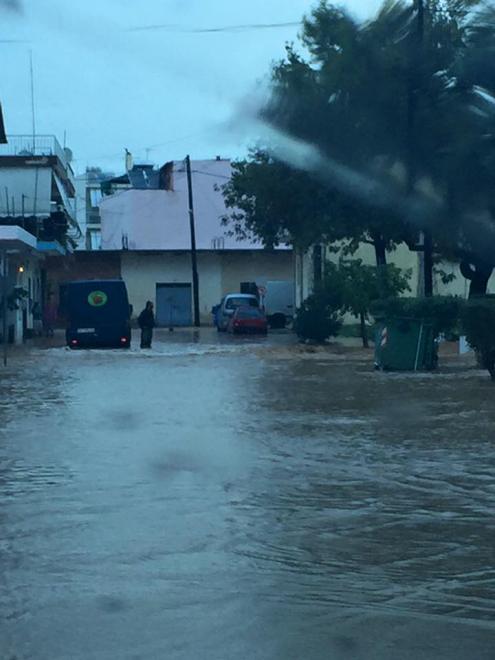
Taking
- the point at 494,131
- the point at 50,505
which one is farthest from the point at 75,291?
the point at 50,505

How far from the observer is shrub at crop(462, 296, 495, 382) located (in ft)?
83.7

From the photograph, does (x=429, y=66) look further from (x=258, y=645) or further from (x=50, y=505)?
(x=258, y=645)

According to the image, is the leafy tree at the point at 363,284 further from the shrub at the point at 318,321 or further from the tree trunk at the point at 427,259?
the tree trunk at the point at 427,259

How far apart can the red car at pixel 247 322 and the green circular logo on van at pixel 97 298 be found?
13.5m

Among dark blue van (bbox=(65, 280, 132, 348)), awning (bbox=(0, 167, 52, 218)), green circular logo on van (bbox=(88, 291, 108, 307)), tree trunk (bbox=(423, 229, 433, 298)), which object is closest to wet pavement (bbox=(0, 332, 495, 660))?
tree trunk (bbox=(423, 229, 433, 298))

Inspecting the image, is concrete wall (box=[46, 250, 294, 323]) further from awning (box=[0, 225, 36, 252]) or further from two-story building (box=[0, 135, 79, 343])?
awning (box=[0, 225, 36, 252])

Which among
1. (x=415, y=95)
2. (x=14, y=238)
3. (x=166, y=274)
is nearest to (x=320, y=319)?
(x=14, y=238)

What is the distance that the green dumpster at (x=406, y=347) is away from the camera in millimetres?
29500

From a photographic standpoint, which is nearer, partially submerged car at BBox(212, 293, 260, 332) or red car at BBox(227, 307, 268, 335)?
red car at BBox(227, 307, 268, 335)

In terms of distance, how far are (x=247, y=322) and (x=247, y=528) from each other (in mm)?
46480

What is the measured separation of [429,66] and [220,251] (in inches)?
1710

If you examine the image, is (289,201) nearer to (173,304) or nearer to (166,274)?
(173,304)

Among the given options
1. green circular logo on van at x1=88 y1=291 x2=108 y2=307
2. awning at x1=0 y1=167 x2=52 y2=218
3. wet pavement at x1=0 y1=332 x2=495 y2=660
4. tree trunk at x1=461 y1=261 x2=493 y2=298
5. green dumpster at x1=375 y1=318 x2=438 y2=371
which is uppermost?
awning at x1=0 y1=167 x2=52 y2=218

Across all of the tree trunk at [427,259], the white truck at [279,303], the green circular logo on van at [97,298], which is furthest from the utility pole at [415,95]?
the white truck at [279,303]
